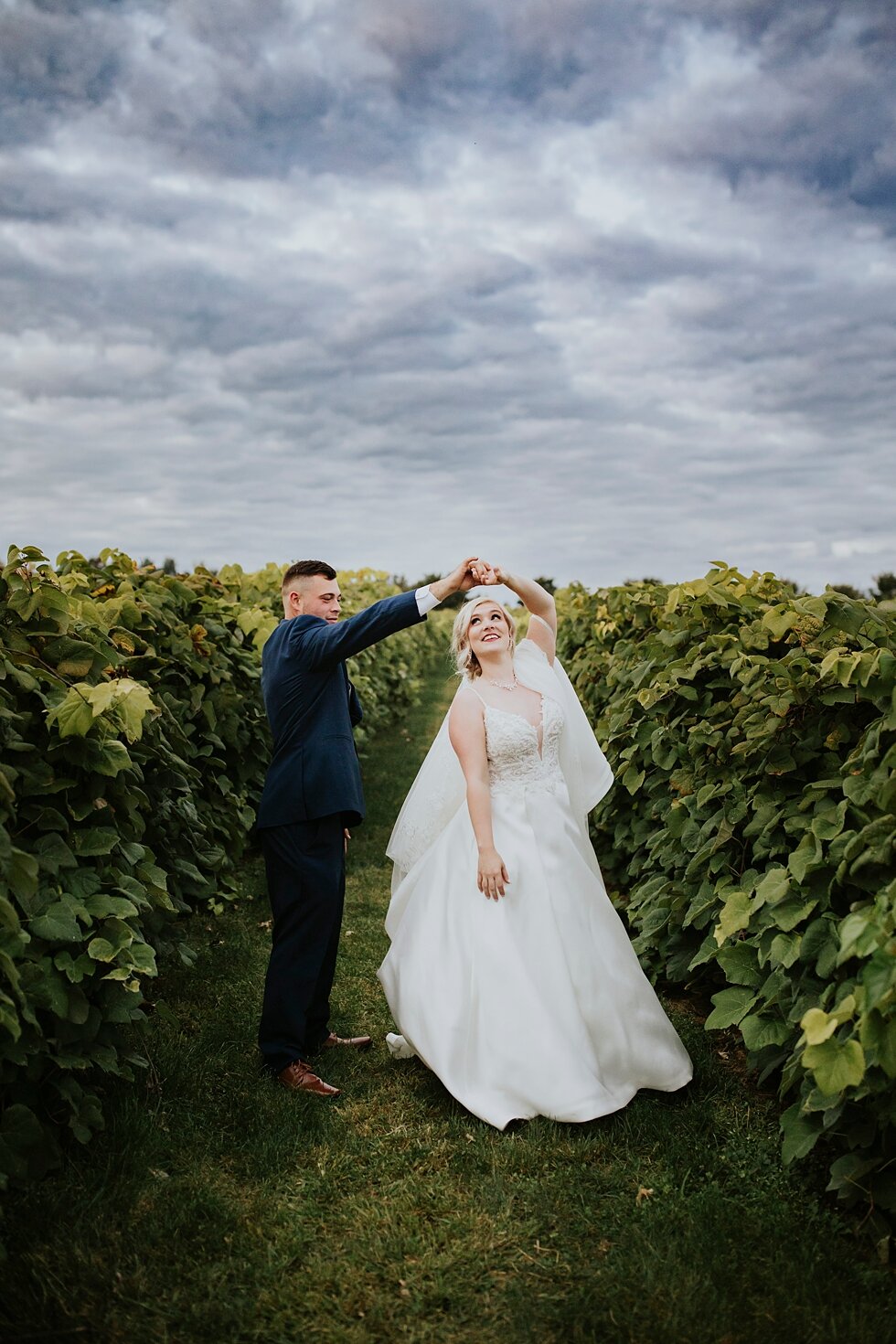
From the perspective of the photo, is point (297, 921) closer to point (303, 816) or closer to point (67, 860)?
point (303, 816)

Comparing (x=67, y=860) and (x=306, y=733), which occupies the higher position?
(x=306, y=733)

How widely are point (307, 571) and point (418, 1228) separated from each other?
277cm

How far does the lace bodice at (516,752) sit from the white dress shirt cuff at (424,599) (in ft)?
1.89

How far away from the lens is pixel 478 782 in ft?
14.7

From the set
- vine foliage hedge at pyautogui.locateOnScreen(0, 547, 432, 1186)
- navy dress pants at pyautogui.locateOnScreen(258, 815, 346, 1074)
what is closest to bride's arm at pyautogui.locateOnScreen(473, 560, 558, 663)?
navy dress pants at pyautogui.locateOnScreen(258, 815, 346, 1074)

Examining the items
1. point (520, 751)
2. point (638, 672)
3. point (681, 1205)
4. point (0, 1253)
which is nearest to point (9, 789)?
point (0, 1253)

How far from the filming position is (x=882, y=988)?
2762 mm

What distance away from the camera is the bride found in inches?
161

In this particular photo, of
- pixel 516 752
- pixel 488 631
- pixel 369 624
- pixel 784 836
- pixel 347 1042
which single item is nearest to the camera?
pixel 784 836

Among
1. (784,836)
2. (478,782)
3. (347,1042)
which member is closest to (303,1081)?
(347,1042)

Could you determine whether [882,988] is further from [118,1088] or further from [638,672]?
[638,672]

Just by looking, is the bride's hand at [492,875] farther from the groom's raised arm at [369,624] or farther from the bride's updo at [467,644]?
the groom's raised arm at [369,624]

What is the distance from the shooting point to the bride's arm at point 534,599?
459 centimetres

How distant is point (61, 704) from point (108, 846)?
1.78 feet
